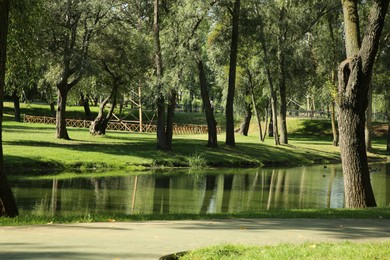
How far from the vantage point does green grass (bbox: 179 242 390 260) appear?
28.0ft

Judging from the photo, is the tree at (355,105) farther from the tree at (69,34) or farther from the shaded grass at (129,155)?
the tree at (69,34)

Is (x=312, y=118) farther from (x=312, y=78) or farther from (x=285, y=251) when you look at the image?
(x=285, y=251)

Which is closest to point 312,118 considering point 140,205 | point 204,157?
point 204,157

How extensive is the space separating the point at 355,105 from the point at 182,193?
9.39 meters

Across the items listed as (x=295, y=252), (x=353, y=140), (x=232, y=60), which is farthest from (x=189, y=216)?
(x=232, y=60)

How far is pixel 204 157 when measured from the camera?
37031 millimetres

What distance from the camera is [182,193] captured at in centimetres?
2395

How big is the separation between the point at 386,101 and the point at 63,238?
53.5 m

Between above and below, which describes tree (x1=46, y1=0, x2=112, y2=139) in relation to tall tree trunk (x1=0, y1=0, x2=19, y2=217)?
above

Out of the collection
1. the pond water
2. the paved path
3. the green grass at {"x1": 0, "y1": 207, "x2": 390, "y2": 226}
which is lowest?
the pond water

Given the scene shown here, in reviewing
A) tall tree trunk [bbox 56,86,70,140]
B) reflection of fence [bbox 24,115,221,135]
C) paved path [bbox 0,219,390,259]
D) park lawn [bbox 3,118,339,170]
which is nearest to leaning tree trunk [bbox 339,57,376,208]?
paved path [bbox 0,219,390,259]

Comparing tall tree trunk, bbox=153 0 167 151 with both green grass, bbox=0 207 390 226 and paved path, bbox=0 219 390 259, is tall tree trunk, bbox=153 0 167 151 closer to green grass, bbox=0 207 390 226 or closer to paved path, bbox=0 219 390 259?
green grass, bbox=0 207 390 226

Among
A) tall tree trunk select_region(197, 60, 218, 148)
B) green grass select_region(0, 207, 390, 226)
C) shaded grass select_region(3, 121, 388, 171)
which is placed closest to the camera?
green grass select_region(0, 207, 390, 226)

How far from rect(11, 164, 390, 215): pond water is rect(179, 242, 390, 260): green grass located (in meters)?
7.86
